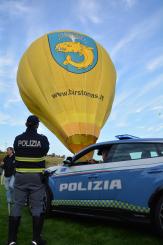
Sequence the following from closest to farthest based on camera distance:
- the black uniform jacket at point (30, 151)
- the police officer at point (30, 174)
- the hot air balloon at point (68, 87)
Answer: the police officer at point (30, 174) < the black uniform jacket at point (30, 151) < the hot air balloon at point (68, 87)

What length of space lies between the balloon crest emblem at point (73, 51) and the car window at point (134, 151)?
1702 cm

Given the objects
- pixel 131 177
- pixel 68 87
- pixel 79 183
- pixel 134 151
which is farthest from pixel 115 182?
pixel 68 87

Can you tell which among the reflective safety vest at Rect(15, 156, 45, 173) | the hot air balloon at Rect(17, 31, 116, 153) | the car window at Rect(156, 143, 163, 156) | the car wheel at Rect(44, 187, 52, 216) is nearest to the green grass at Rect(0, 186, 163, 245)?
the car wheel at Rect(44, 187, 52, 216)

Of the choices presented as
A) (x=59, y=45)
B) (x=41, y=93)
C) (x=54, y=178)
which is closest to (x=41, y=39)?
(x=59, y=45)

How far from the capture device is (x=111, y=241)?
768 centimetres

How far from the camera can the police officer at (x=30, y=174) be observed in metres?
7.23

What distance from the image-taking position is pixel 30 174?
7.29m

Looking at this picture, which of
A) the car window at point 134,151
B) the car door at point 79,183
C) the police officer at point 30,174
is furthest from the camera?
the car door at point 79,183

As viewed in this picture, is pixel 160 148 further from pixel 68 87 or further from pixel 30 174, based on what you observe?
pixel 68 87

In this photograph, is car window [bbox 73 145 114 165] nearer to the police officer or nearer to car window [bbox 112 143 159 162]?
car window [bbox 112 143 159 162]

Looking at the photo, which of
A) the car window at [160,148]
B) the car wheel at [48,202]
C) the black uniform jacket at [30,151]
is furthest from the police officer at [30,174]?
the car wheel at [48,202]

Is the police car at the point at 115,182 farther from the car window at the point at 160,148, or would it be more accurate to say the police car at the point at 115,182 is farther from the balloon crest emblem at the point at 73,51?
the balloon crest emblem at the point at 73,51

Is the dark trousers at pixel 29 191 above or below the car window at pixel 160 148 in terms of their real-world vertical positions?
below

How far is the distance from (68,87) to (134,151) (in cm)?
Answer: 1691
